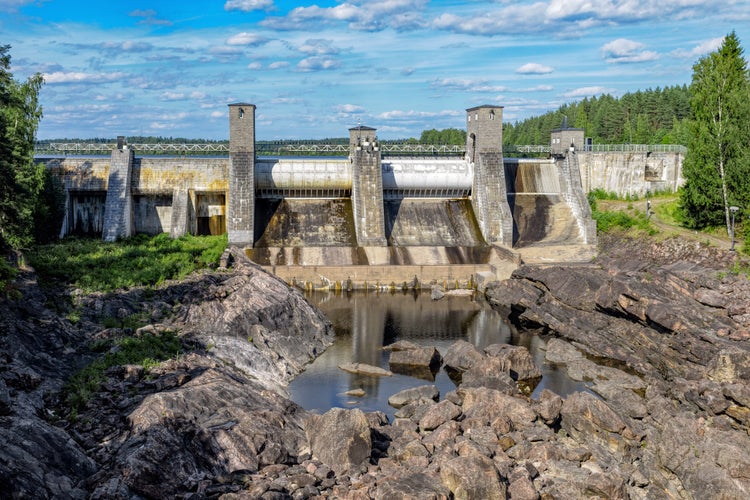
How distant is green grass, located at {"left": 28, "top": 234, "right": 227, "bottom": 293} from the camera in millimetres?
33281

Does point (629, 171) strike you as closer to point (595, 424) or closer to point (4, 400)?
point (595, 424)

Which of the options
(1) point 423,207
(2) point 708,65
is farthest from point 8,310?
(2) point 708,65

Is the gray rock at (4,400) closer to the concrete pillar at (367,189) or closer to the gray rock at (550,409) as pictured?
the gray rock at (550,409)

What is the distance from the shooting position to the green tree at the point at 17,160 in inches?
1133

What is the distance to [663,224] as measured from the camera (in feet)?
152

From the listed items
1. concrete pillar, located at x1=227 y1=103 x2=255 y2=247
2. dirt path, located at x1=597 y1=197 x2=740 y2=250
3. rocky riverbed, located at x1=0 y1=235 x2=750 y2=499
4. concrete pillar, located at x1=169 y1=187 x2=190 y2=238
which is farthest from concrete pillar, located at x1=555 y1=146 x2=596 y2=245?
concrete pillar, located at x1=169 y1=187 x2=190 y2=238

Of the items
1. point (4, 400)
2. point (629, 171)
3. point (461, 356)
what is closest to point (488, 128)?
point (629, 171)

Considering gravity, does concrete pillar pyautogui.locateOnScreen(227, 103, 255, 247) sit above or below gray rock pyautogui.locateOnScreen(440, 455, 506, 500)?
above

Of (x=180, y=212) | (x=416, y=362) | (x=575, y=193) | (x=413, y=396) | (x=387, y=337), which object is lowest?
(x=413, y=396)

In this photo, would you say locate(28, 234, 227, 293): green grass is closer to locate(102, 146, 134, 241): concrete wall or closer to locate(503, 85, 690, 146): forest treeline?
locate(102, 146, 134, 241): concrete wall

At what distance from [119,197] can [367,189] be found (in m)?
16.7

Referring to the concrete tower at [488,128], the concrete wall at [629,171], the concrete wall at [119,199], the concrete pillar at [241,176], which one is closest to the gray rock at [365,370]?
the concrete pillar at [241,176]

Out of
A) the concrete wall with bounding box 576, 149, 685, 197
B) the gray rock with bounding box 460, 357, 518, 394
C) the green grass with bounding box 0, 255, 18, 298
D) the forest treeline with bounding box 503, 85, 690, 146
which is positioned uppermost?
the forest treeline with bounding box 503, 85, 690, 146

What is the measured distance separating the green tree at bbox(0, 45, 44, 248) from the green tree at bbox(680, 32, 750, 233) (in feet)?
122
